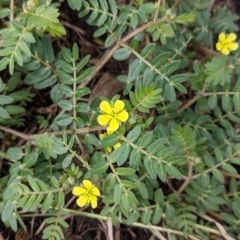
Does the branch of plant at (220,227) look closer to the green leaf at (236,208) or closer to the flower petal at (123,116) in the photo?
the green leaf at (236,208)

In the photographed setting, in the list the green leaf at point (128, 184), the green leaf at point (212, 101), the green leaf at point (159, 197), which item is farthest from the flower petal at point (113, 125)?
the green leaf at point (212, 101)

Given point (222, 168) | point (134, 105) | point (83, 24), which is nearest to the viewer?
point (134, 105)

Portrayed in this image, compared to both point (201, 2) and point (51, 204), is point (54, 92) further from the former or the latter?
point (201, 2)

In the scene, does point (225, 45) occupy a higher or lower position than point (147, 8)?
lower

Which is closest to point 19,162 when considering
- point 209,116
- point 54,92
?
point 54,92

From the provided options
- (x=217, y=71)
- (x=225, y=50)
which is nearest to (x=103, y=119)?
(x=217, y=71)

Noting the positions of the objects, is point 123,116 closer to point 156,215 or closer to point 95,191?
point 95,191

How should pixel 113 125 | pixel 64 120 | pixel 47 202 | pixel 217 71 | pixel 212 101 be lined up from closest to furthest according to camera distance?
pixel 113 125
pixel 47 202
pixel 64 120
pixel 217 71
pixel 212 101

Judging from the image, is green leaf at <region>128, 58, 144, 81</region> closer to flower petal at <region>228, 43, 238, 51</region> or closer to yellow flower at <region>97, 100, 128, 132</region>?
yellow flower at <region>97, 100, 128, 132</region>
